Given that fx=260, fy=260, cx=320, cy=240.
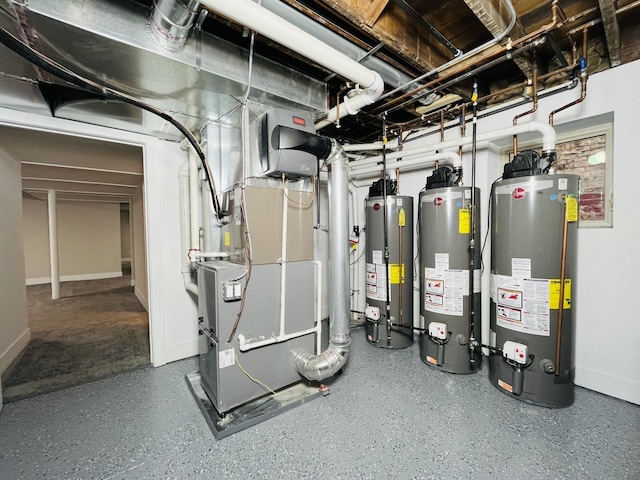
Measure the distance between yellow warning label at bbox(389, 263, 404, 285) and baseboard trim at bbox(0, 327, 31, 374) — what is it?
384 cm

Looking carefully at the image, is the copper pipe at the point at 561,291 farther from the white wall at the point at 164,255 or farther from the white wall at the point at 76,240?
the white wall at the point at 76,240

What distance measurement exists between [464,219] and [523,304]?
0.78 metres

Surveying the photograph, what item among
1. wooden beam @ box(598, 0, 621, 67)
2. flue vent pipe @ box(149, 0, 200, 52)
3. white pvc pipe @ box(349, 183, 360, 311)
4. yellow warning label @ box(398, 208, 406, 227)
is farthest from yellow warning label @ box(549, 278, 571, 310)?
flue vent pipe @ box(149, 0, 200, 52)

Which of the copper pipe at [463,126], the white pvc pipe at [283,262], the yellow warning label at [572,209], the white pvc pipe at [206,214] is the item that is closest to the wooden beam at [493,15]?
the copper pipe at [463,126]

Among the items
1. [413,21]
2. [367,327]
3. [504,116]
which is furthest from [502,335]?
[413,21]

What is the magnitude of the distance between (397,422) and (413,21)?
8.95 ft

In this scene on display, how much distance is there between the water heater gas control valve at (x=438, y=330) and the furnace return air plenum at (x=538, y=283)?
1.43 ft

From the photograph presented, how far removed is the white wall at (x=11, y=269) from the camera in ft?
8.30

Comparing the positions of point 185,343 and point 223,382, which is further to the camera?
point 185,343

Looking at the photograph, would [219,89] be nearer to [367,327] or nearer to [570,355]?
[367,327]

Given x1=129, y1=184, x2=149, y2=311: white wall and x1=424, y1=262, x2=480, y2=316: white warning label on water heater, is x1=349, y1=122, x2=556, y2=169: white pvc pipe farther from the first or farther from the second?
x1=129, y1=184, x2=149, y2=311: white wall

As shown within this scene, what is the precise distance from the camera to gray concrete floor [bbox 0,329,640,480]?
1.40m

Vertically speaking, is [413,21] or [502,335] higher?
[413,21]

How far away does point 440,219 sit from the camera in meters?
2.35
